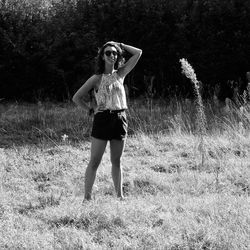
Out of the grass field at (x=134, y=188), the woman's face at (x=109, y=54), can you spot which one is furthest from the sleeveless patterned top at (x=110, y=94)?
the grass field at (x=134, y=188)

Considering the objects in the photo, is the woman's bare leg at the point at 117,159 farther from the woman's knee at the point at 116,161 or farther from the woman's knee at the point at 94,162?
the woman's knee at the point at 94,162

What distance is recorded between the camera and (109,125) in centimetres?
520

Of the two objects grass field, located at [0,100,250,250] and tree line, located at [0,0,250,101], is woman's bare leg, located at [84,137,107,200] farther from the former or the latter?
tree line, located at [0,0,250,101]

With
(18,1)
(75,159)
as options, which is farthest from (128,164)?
(18,1)

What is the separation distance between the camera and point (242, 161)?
6.77 meters

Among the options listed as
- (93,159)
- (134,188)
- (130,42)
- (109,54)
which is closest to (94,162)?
(93,159)

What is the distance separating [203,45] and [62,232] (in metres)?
8.65

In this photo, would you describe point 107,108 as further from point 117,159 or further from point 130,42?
point 130,42

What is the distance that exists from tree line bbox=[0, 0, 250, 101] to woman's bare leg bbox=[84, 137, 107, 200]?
6.92 metres

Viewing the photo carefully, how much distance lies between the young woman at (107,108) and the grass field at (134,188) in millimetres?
474

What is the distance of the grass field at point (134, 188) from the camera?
14.4ft

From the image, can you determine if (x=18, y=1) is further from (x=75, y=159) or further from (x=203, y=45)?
(x=75, y=159)

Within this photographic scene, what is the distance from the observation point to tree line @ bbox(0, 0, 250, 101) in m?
12.1

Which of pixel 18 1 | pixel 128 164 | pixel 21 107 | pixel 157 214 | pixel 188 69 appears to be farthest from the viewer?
pixel 18 1
